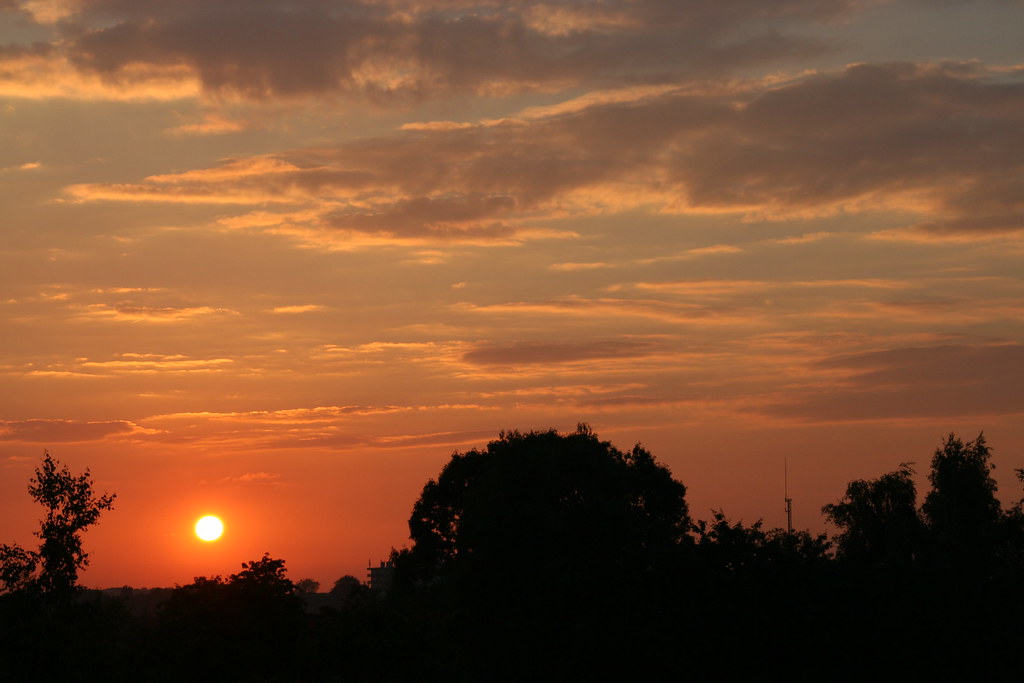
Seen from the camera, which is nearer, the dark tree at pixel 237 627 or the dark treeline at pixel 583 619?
the dark treeline at pixel 583 619

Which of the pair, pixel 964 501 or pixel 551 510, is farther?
pixel 964 501

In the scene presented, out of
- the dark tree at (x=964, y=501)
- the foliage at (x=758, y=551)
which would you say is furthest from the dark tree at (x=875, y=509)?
the foliage at (x=758, y=551)

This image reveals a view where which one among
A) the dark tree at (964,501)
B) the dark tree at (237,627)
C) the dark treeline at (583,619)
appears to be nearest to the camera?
the dark treeline at (583,619)

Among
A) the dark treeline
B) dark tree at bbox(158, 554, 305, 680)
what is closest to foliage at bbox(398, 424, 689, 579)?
the dark treeline

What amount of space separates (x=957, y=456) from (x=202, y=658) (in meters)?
56.2

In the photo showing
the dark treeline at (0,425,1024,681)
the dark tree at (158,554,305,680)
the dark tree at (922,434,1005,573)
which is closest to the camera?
the dark treeline at (0,425,1024,681)

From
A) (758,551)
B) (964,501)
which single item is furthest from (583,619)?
(964,501)

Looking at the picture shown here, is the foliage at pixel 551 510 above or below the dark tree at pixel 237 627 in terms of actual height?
above

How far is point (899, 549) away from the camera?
7125 centimetres

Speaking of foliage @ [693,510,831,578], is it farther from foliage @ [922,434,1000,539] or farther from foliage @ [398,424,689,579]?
foliage @ [922,434,1000,539]

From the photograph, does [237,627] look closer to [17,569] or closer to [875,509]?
[17,569]

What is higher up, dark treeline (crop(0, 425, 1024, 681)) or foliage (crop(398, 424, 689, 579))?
foliage (crop(398, 424, 689, 579))

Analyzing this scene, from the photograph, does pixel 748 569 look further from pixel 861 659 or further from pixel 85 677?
pixel 85 677

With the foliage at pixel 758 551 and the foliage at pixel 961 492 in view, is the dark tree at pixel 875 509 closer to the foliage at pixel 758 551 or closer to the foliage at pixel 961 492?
the foliage at pixel 961 492
